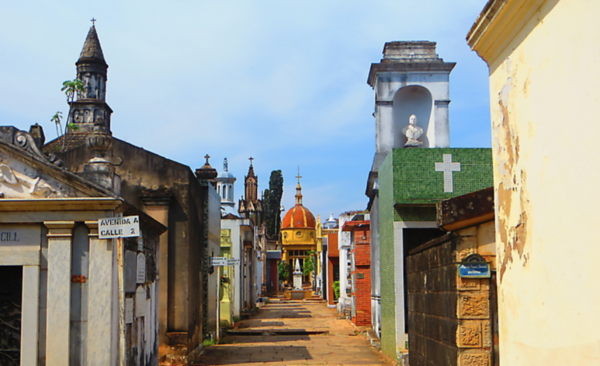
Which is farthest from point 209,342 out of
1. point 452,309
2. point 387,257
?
point 452,309

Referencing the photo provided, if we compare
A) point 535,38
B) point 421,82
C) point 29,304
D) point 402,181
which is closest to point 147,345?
point 29,304

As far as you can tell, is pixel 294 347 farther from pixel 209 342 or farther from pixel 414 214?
pixel 414 214

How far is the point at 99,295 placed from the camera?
8742 mm

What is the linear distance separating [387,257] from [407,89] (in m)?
5.52

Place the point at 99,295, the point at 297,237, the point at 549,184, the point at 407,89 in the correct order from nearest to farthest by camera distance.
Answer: the point at 549,184 < the point at 99,295 < the point at 407,89 < the point at 297,237

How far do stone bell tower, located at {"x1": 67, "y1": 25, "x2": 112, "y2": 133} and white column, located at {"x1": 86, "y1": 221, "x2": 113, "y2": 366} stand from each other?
2111cm

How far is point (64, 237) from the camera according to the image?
8727mm

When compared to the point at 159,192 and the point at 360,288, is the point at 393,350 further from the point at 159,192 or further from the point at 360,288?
the point at 360,288

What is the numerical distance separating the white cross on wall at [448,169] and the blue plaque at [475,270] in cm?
578

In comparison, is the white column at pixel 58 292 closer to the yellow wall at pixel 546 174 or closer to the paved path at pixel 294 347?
the yellow wall at pixel 546 174

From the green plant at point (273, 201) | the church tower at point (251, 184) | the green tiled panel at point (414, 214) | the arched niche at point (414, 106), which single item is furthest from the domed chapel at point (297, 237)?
the green tiled panel at point (414, 214)

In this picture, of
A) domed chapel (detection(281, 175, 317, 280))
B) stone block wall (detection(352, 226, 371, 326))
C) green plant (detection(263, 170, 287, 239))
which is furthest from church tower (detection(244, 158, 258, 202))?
stone block wall (detection(352, 226, 371, 326))

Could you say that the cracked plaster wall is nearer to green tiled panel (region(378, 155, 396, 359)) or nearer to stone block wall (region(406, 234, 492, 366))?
stone block wall (region(406, 234, 492, 366))

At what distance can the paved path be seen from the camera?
1536 cm
